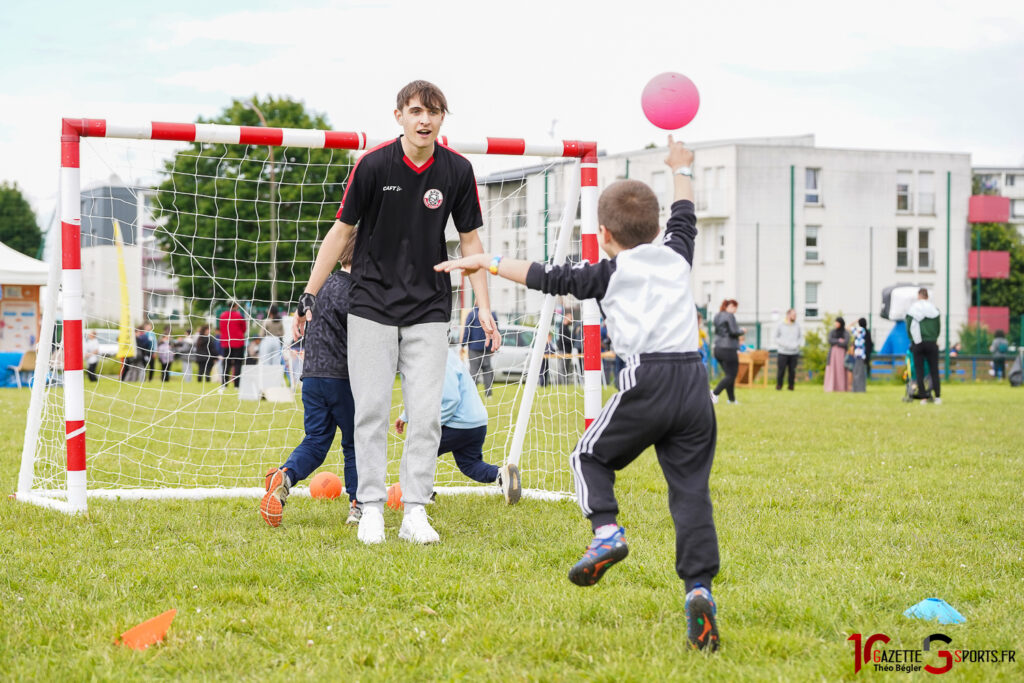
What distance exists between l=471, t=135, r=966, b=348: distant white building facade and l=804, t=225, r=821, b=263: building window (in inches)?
1.8

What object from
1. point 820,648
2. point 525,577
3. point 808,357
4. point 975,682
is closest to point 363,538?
point 525,577

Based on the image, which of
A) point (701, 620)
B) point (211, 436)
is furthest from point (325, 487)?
Result: point (211, 436)

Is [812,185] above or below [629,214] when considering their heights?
above

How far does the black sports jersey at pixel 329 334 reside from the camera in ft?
18.2

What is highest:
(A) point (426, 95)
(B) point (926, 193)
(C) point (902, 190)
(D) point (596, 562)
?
(C) point (902, 190)

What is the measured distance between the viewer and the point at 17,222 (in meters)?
65.4

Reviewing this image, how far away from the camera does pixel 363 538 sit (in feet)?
16.5

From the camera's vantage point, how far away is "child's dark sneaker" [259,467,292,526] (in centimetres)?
539

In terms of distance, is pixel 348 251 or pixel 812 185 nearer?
pixel 348 251

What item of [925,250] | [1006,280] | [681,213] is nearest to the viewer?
[681,213]

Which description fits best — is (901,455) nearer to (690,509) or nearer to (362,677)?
(690,509)

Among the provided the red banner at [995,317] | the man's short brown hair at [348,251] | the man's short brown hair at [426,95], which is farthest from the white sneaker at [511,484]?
the red banner at [995,317]

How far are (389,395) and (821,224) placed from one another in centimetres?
4632

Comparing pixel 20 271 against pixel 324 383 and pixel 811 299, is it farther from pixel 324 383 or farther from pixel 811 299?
pixel 811 299
